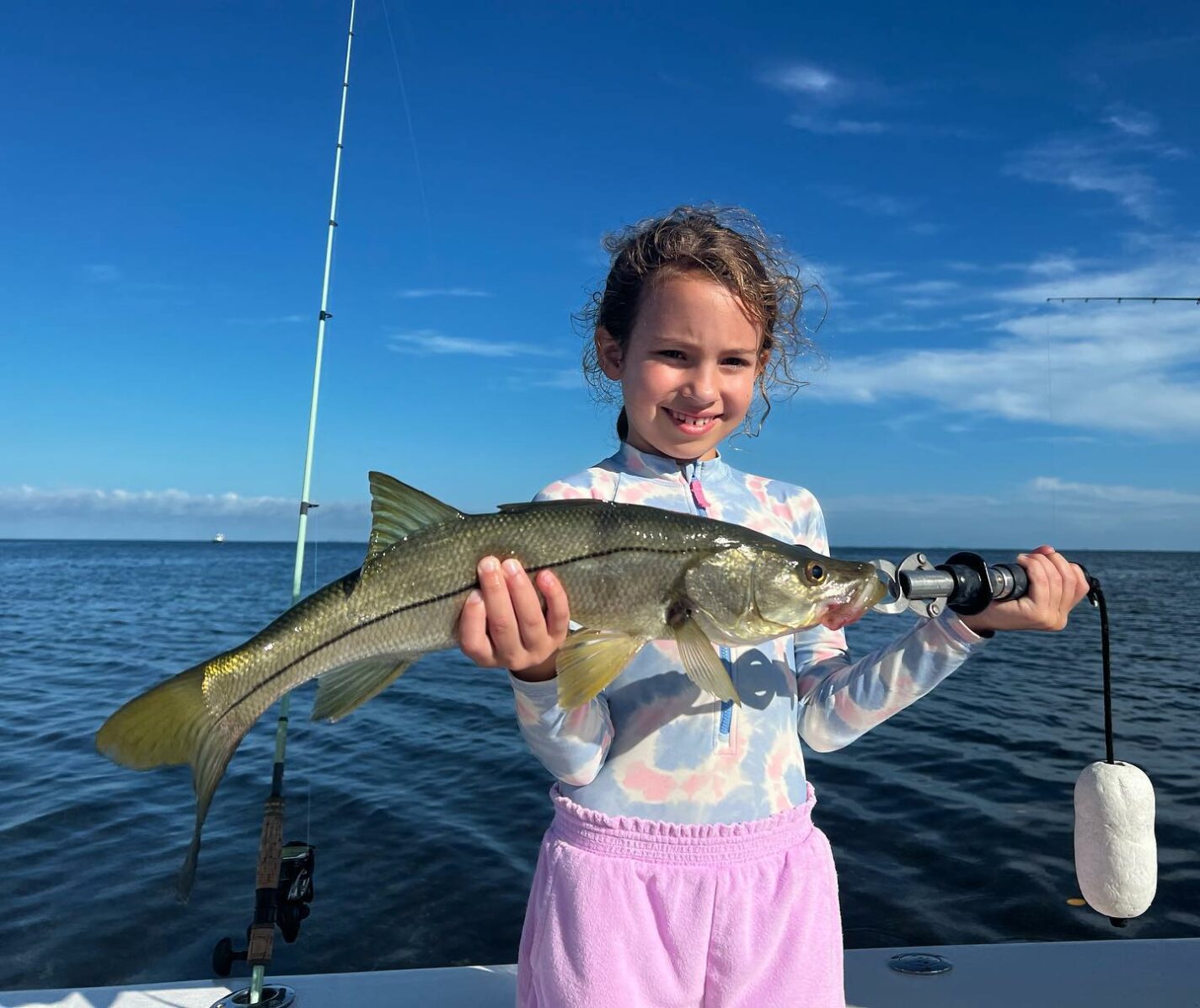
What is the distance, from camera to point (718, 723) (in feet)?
8.61

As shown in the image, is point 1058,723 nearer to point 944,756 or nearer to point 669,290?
point 944,756

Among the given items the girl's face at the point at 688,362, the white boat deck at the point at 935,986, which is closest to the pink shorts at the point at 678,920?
the girl's face at the point at 688,362

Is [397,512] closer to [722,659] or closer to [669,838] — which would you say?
[722,659]

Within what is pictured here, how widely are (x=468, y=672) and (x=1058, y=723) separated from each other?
10.9 meters

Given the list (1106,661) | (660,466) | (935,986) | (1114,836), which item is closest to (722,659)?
(660,466)

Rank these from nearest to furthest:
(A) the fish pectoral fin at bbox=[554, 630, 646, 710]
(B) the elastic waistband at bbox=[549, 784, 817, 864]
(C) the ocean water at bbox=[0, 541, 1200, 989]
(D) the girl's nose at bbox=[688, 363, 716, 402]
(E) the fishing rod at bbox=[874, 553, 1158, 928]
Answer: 1. (A) the fish pectoral fin at bbox=[554, 630, 646, 710]
2. (B) the elastic waistband at bbox=[549, 784, 817, 864]
3. (D) the girl's nose at bbox=[688, 363, 716, 402]
4. (E) the fishing rod at bbox=[874, 553, 1158, 928]
5. (C) the ocean water at bbox=[0, 541, 1200, 989]

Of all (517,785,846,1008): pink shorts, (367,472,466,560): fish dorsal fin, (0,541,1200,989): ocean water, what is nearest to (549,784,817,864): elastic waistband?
(517,785,846,1008): pink shorts

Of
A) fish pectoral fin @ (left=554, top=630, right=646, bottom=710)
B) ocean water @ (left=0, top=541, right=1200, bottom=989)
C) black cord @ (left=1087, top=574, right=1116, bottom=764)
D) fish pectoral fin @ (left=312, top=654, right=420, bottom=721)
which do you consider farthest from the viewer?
ocean water @ (left=0, top=541, right=1200, bottom=989)

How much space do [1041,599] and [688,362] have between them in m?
1.31

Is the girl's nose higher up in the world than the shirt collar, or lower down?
higher up

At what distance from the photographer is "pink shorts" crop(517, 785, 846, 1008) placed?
2.33 meters

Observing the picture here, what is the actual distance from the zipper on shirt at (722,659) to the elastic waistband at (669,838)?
24 cm

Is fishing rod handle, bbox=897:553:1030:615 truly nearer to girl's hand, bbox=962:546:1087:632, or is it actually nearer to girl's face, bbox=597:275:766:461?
girl's hand, bbox=962:546:1087:632

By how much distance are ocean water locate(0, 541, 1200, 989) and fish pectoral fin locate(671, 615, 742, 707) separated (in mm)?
5109
